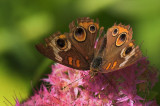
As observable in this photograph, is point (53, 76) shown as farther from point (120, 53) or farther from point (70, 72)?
point (120, 53)

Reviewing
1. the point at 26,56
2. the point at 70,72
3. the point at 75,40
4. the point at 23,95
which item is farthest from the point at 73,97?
the point at 26,56

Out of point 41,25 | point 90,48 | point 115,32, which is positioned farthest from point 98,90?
point 41,25

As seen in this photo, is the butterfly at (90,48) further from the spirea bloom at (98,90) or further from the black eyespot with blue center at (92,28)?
the spirea bloom at (98,90)

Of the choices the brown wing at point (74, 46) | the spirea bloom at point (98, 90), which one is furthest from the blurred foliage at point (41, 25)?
the brown wing at point (74, 46)

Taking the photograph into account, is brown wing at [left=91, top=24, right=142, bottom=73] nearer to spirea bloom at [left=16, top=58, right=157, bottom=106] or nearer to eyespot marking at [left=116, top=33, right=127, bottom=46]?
eyespot marking at [left=116, top=33, right=127, bottom=46]

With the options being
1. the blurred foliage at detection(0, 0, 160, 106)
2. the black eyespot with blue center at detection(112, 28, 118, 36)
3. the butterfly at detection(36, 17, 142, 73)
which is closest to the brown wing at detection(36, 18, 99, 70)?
the butterfly at detection(36, 17, 142, 73)

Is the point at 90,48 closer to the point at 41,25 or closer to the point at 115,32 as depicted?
the point at 115,32
